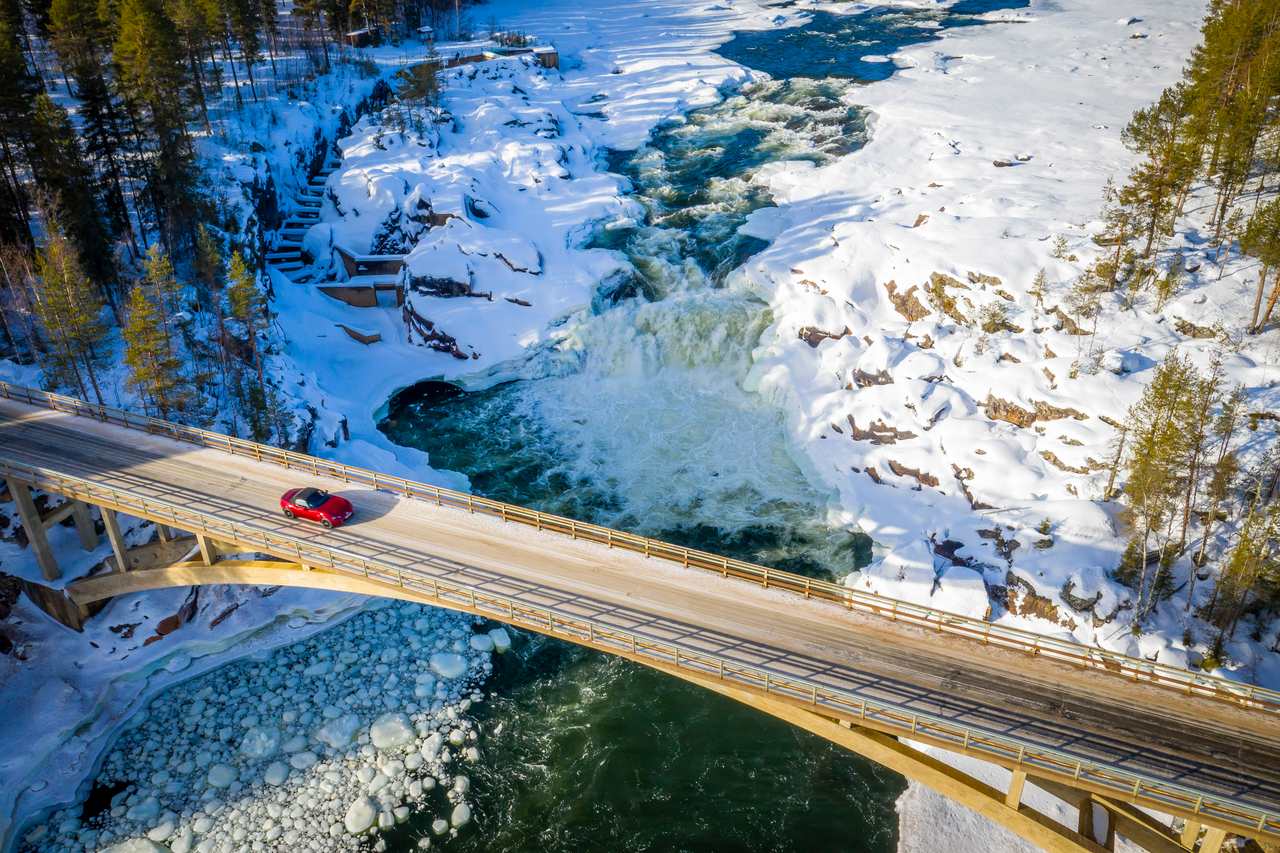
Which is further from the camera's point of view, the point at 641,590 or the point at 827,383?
the point at 827,383

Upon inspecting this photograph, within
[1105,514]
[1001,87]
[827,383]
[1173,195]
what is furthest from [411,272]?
[1001,87]

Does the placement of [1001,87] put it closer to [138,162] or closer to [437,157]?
[437,157]

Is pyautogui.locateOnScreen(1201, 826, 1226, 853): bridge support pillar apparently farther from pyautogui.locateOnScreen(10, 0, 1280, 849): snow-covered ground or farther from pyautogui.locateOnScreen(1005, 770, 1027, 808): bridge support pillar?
pyautogui.locateOnScreen(10, 0, 1280, 849): snow-covered ground

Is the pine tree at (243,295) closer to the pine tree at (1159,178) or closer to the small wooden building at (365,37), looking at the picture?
the pine tree at (1159,178)

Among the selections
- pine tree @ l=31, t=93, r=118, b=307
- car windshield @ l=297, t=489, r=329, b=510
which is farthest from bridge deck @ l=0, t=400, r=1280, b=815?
pine tree @ l=31, t=93, r=118, b=307

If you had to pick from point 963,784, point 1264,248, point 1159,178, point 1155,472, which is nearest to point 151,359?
point 963,784

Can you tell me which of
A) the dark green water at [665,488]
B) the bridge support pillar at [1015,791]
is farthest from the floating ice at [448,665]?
the bridge support pillar at [1015,791]
